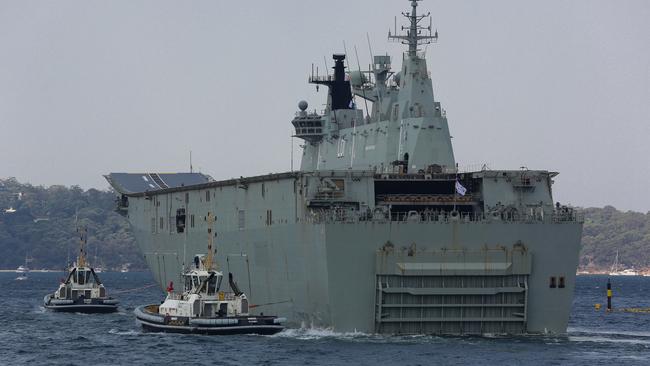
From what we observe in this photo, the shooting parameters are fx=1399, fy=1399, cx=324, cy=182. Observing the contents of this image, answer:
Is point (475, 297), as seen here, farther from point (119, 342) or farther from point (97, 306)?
point (97, 306)

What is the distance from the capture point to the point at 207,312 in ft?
192

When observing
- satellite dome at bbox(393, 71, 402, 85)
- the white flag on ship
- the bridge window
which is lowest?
the white flag on ship

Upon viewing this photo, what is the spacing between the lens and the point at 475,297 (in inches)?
2185

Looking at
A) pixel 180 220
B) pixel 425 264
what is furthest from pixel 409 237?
pixel 180 220

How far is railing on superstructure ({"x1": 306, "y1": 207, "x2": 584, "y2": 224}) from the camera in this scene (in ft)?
182

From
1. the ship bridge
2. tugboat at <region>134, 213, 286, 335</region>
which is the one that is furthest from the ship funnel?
tugboat at <region>134, 213, 286, 335</region>

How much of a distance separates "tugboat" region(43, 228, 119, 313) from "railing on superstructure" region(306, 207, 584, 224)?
23.6 metres

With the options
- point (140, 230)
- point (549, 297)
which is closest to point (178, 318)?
point (549, 297)

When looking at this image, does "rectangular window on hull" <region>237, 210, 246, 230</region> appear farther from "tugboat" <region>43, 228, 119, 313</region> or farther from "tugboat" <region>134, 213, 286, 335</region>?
"tugboat" <region>43, 228, 119, 313</region>

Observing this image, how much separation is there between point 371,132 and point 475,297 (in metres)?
12.9

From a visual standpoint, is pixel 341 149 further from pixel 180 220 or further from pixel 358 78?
pixel 180 220

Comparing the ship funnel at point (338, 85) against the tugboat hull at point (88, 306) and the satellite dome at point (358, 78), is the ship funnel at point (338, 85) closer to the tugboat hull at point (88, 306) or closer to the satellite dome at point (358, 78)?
the satellite dome at point (358, 78)

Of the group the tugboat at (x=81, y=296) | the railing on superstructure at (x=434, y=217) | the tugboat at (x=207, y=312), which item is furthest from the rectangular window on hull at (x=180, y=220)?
the railing on superstructure at (x=434, y=217)

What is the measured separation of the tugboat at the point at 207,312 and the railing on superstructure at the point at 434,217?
4690 millimetres
